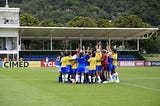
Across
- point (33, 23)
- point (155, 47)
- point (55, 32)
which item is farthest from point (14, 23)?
point (155, 47)

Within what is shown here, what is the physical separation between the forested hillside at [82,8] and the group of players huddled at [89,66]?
86.7 meters

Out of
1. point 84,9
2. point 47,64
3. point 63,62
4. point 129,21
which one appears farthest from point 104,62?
point 84,9

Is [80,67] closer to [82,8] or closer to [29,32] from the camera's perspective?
[29,32]

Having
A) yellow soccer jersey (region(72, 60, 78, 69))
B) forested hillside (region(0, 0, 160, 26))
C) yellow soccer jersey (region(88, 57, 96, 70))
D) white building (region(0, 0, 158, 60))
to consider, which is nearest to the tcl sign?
white building (region(0, 0, 158, 60))

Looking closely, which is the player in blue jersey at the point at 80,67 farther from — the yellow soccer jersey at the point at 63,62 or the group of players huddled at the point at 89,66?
the yellow soccer jersey at the point at 63,62

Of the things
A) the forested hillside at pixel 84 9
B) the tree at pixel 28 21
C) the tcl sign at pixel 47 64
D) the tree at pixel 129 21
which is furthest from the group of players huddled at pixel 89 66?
the forested hillside at pixel 84 9

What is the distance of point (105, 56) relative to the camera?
23750 millimetres

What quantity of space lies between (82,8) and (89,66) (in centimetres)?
9994

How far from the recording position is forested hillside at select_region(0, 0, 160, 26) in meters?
115

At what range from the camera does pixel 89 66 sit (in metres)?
23.7

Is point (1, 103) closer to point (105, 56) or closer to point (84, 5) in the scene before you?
point (105, 56)

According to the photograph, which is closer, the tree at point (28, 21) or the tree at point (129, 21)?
the tree at point (28, 21)

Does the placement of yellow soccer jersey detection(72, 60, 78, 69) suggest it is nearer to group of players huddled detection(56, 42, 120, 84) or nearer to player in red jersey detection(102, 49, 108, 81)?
group of players huddled detection(56, 42, 120, 84)

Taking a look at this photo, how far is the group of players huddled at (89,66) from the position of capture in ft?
77.5
